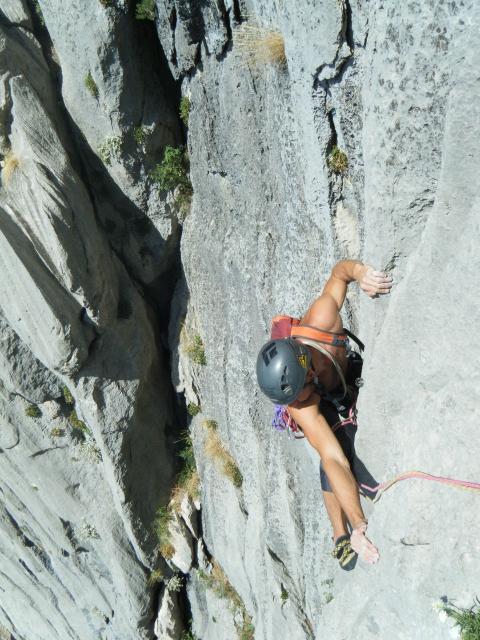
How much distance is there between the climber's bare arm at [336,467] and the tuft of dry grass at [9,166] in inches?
247

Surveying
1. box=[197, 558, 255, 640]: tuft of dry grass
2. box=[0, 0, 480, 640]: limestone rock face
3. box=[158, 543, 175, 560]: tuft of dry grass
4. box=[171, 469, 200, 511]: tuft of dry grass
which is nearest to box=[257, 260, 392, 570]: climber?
box=[0, 0, 480, 640]: limestone rock face

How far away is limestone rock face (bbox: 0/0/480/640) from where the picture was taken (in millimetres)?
4488

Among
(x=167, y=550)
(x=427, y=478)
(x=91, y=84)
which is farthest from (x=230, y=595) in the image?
(x=91, y=84)

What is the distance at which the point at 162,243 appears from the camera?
1049 centimetres

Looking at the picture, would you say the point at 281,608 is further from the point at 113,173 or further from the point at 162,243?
the point at 113,173

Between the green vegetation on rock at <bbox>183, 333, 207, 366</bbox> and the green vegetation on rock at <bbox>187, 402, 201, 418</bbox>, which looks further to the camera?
the green vegetation on rock at <bbox>187, 402, 201, 418</bbox>

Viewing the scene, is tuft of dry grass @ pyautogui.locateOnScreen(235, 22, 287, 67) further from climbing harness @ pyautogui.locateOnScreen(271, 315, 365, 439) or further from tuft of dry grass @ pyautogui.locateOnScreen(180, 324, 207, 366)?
tuft of dry grass @ pyautogui.locateOnScreen(180, 324, 207, 366)

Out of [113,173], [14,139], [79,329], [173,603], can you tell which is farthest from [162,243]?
[173,603]

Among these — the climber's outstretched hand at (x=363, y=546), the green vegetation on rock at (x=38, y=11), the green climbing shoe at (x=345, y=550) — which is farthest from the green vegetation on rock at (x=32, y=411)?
the climber's outstretched hand at (x=363, y=546)

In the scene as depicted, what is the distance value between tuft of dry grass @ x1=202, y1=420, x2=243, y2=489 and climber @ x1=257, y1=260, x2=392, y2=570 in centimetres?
483

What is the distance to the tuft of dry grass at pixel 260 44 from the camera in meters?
6.65

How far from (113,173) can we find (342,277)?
5.49m

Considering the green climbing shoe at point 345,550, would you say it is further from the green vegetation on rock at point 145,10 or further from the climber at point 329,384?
the green vegetation on rock at point 145,10

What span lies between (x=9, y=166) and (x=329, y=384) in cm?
652
